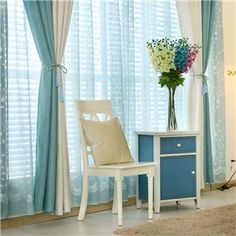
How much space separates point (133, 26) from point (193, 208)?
1.86 meters

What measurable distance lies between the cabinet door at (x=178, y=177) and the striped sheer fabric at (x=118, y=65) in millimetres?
470

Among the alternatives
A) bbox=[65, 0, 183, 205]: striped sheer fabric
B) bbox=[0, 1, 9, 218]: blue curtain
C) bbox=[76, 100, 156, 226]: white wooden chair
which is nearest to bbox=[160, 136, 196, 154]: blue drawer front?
bbox=[76, 100, 156, 226]: white wooden chair

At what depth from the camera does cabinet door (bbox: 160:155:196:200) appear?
4.99 meters

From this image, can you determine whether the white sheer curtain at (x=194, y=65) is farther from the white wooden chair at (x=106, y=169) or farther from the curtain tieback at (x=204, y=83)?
the white wooden chair at (x=106, y=169)

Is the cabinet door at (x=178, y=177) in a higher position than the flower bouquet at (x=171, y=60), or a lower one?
lower

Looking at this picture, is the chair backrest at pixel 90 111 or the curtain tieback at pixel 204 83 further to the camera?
the curtain tieback at pixel 204 83

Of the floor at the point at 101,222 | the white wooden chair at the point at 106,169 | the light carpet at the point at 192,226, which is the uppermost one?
the white wooden chair at the point at 106,169

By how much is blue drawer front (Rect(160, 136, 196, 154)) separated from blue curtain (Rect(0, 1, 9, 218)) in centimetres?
144

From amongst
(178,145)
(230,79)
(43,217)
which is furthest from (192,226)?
(230,79)

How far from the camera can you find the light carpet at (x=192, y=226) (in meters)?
3.97

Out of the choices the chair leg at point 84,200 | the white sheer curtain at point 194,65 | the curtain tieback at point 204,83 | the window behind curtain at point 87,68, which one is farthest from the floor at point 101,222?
the curtain tieback at point 204,83

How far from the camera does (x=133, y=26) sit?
17.8ft

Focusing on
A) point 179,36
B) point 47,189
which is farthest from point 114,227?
point 179,36

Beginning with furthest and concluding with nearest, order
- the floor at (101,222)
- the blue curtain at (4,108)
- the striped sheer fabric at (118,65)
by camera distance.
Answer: the striped sheer fabric at (118,65) → the blue curtain at (4,108) → the floor at (101,222)
